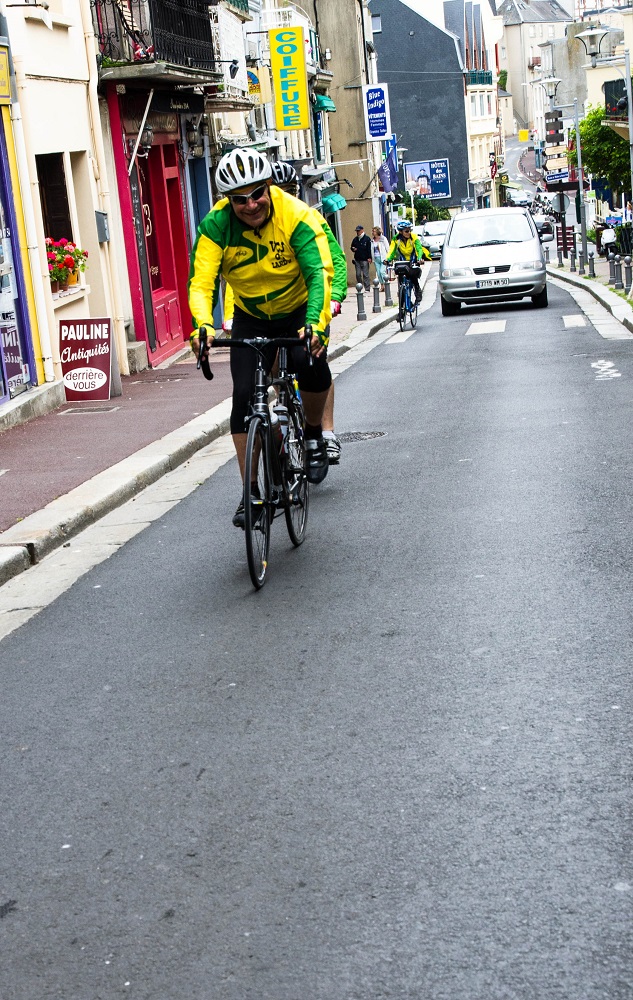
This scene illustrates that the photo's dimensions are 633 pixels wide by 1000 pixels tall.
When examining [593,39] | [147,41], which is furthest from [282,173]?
[593,39]

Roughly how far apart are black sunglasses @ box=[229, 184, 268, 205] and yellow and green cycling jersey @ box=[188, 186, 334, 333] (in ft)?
0.53

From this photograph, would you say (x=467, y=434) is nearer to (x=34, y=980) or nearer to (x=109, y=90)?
(x=34, y=980)

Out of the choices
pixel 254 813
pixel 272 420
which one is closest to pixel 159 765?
pixel 254 813

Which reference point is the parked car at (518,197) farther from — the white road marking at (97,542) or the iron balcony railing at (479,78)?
the white road marking at (97,542)

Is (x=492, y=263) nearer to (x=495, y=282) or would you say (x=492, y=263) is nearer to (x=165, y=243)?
(x=495, y=282)

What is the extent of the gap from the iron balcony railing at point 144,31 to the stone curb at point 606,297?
7723 millimetres

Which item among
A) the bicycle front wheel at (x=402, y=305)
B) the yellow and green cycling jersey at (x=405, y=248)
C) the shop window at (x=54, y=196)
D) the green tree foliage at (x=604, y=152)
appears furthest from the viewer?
the green tree foliage at (x=604, y=152)

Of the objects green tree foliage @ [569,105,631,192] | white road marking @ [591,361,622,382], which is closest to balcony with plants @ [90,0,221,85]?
white road marking @ [591,361,622,382]

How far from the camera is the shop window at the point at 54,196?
17.4 meters

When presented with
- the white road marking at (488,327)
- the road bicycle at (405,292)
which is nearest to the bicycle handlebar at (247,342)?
the white road marking at (488,327)

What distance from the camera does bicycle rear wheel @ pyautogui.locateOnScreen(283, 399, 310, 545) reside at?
729 centimetres

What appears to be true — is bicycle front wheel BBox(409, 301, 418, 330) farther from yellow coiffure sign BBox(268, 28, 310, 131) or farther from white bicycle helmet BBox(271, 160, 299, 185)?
white bicycle helmet BBox(271, 160, 299, 185)

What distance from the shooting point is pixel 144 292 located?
21.3 metres

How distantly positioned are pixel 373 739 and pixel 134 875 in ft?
3.52
